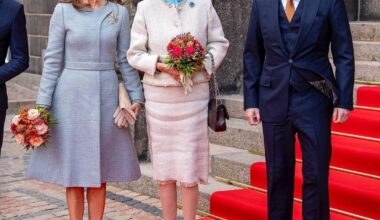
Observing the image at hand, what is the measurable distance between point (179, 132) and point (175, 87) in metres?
0.32

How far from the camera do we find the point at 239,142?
714 centimetres

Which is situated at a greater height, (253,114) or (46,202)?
(253,114)

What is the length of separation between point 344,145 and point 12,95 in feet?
29.3

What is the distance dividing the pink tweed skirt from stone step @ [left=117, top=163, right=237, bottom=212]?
1.26 m

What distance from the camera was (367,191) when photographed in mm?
5270

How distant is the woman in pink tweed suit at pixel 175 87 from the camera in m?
4.97

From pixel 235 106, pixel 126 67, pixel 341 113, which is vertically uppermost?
pixel 126 67

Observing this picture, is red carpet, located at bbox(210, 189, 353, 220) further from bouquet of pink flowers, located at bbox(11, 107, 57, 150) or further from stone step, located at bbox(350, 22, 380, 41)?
stone step, located at bbox(350, 22, 380, 41)

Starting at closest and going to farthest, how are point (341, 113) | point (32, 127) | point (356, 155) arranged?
point (341, 113), point (32, 127), point (356, 155)

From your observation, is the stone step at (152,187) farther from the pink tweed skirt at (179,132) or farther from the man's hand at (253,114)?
the man's hand at (253,114)

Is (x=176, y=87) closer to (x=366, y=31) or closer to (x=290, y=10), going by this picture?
(x=290, y=10)

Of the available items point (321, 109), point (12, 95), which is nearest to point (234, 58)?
point (321, 109)

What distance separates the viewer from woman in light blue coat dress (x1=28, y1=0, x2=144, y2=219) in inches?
199

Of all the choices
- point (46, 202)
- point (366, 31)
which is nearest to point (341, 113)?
point (46, 202)
